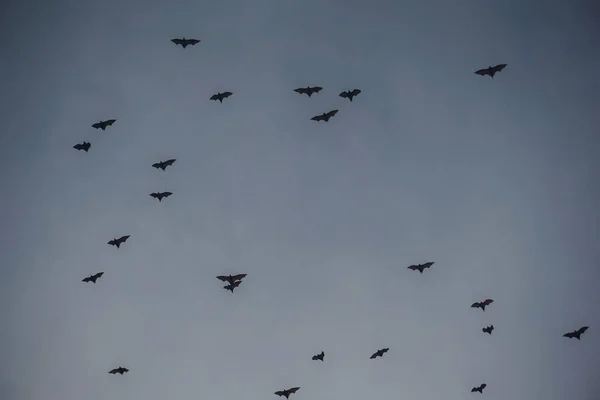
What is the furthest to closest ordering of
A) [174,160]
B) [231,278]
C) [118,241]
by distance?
[118,241]
[174,160]
[231,278]

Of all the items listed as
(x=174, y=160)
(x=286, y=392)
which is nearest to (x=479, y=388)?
(x=286, y=392)

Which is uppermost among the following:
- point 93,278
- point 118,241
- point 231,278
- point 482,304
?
point 118,241

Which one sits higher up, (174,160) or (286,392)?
(174,160)

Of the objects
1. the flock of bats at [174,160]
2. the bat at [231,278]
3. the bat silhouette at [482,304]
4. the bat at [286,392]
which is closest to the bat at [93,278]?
the flock of bats at [174,160]

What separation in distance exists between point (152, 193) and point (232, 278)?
6201 millimetres

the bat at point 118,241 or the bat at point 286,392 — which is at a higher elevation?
the bat at point 118,241

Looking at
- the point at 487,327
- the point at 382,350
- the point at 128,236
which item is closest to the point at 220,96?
the point at 128,236

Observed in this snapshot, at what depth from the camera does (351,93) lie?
27.2 meters

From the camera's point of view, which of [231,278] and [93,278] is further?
[93,278]

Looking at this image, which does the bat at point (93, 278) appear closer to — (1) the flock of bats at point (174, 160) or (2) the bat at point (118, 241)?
(1) the flock of bats at point (174, 160)

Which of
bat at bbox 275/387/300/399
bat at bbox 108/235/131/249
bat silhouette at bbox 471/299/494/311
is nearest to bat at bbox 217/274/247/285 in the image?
bat at bbox 108/235/131/249

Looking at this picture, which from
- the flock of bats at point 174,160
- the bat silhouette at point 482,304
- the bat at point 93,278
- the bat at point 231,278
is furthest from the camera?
the bat silhouette at point 482,304

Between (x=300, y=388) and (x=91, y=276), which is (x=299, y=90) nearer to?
(x=91, y=276)

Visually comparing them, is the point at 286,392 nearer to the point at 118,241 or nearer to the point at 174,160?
the point at 118,241
